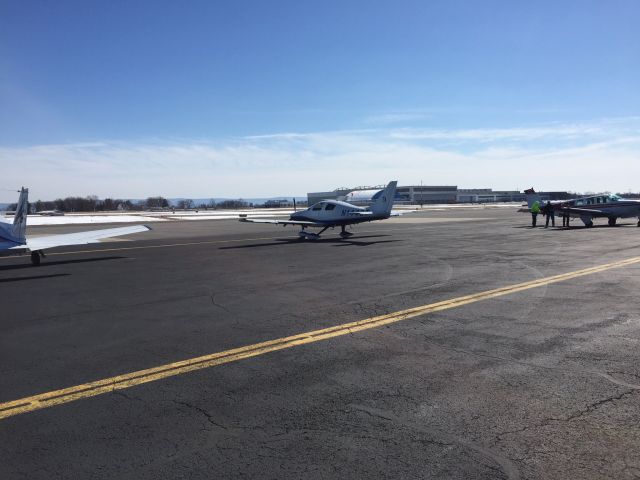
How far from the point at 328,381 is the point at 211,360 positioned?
1.89m

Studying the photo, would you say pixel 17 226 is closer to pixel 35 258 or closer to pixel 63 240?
pixel 35 258

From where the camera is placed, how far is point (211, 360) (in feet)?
21.4

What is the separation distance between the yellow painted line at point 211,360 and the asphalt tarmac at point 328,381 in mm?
40

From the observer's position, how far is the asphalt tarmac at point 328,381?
392cm

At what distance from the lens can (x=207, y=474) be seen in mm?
3717

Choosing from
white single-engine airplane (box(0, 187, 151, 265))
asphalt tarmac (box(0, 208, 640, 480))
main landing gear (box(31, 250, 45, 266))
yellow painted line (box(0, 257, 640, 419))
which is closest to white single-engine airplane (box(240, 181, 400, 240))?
white single-engine airplane (box(0, 187, 151, 265))

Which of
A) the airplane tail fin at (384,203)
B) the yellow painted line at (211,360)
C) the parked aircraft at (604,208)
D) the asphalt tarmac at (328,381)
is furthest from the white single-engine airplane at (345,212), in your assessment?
the yellow painted line at (211,360)

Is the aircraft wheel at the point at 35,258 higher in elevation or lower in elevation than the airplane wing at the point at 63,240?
lower

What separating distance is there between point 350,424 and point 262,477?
3.81ft

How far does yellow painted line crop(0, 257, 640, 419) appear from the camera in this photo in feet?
17.0

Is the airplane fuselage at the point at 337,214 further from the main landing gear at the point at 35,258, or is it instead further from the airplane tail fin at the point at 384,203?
the main landing gear at the point at 35,258

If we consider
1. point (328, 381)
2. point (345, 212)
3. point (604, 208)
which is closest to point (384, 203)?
point (345, 212)

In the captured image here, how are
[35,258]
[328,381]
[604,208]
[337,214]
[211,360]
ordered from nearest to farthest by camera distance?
[328,381] < [211,360] < [35,258] < [337,214] < [604,208]

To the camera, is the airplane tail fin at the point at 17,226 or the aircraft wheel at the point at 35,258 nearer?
the airplane tail fin at the point at 17,226
